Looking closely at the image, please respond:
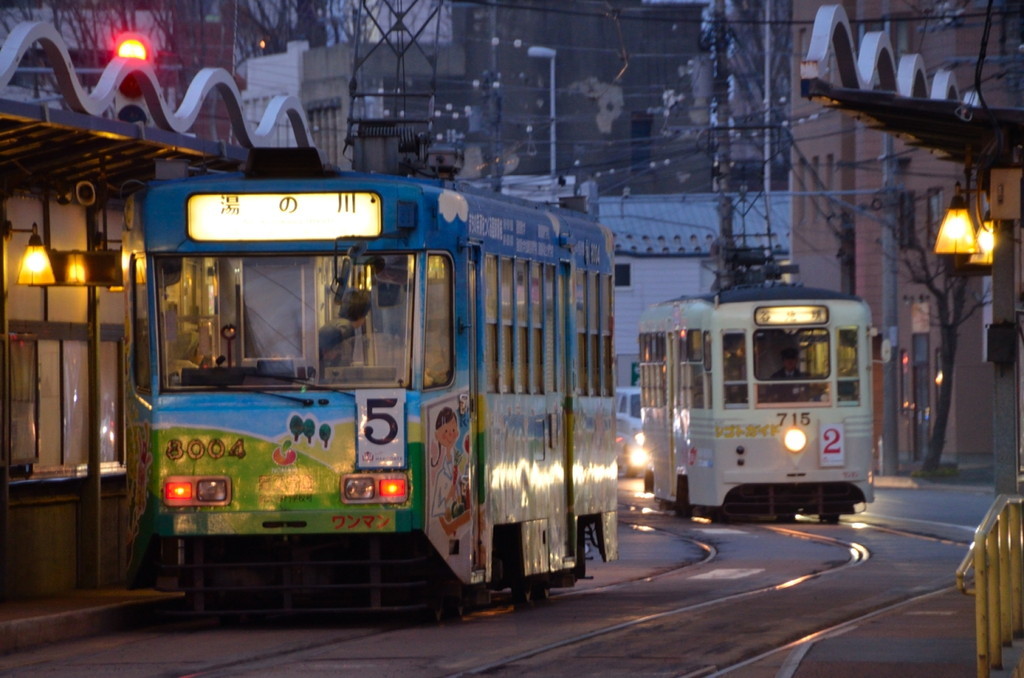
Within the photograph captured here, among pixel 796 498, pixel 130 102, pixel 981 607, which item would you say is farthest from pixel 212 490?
pixel 796 498

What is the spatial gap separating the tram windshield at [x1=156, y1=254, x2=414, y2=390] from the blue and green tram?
1cm

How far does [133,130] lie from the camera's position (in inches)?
580

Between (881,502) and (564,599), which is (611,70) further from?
(564,599)

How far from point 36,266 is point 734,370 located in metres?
14.5

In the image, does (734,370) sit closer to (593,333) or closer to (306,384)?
(593,333)

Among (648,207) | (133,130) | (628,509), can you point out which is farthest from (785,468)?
(648,207)

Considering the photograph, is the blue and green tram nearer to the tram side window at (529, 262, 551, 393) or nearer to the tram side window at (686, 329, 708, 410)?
the tram side window at (529, 262, 551, 393)

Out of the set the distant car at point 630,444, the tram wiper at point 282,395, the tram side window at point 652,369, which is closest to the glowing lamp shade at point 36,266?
the tram wiper at point 282,395

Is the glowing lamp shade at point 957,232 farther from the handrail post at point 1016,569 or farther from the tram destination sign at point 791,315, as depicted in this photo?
the tram destination sign at point 791,315

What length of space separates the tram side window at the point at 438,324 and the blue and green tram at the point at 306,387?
0.02 metres

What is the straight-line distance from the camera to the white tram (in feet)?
92.3

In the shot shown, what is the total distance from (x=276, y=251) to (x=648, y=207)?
58344 millimetres

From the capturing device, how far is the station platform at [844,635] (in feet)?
37.4

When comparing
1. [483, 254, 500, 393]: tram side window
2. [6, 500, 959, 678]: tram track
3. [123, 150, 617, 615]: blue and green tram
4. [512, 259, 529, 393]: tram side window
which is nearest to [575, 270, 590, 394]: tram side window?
[512, 259, 529, 393]: tram side window
